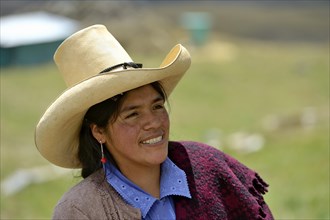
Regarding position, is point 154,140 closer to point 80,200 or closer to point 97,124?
point 97,124

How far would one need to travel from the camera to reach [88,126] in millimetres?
2639

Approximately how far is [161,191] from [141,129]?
0.29m

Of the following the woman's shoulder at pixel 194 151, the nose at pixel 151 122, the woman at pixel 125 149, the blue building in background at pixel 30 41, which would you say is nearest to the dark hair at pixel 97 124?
the woman at pixel 125 149

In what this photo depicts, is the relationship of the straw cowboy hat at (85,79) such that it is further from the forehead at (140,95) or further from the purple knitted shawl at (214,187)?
the purple knitted shawl at (214,187)

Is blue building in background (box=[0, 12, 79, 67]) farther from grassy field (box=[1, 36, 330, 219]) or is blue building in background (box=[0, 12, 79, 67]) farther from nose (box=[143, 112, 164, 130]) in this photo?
nose (box=[143, 112, 164, 130])

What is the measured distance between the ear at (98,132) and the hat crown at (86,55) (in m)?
0.19

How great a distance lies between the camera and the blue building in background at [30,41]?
2492cm

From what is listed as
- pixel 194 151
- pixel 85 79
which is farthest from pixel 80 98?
pixel 194 151

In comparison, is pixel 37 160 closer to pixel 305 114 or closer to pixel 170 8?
pixel 305 114

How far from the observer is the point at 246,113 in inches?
641

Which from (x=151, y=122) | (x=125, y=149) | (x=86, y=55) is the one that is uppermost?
(x=86, y=55)

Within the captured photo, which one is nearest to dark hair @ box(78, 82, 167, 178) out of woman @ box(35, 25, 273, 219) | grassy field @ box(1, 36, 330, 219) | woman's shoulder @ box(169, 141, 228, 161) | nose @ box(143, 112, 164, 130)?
woman @ box(35, 25, 273, 219)

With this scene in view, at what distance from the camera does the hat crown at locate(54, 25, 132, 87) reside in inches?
102

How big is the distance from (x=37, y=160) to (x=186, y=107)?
24.5 ft
